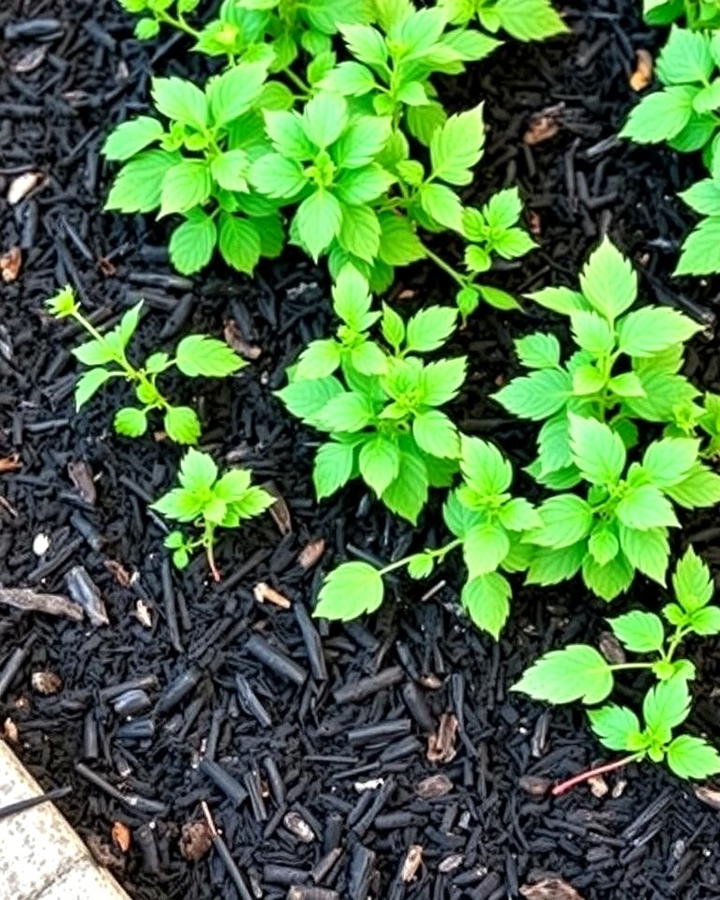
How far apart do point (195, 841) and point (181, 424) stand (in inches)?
31.2

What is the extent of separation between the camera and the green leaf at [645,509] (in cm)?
256

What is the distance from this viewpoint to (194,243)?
2.95 meters

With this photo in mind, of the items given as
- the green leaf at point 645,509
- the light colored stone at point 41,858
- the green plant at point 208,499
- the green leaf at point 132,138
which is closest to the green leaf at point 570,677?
the green leaf at point 645,509

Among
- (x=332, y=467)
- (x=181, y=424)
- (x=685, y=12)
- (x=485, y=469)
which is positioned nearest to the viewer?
(x=485, y=469)

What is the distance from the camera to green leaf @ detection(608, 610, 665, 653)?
8.70 ft

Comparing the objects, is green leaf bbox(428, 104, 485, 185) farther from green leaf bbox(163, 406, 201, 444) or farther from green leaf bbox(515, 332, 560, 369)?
green leaf bbox(163, 406, 201, 444)

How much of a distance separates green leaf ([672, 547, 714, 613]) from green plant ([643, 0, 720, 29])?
1135mm

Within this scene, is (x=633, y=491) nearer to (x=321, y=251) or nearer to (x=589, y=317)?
(x=589, y=317)

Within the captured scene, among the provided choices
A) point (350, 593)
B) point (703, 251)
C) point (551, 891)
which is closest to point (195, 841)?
point (350, 593)

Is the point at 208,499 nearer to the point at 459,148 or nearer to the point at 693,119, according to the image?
the point at 459,148

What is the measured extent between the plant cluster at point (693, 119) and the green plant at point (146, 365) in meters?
0.94

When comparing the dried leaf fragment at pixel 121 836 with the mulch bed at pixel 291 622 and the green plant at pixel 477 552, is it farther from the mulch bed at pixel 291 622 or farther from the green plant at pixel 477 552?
the green plant at pixel 477 552

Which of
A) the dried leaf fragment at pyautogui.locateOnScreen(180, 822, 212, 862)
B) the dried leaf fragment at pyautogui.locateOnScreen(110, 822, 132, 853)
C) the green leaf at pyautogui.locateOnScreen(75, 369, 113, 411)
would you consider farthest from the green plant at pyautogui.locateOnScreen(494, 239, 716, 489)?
the dried leaf fragment at pyautogui.locateOnScreen(110, 822, 132, 853)

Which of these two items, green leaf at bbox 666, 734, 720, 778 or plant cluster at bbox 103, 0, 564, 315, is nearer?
green leaf at bbox 666, 734, 720, 778
